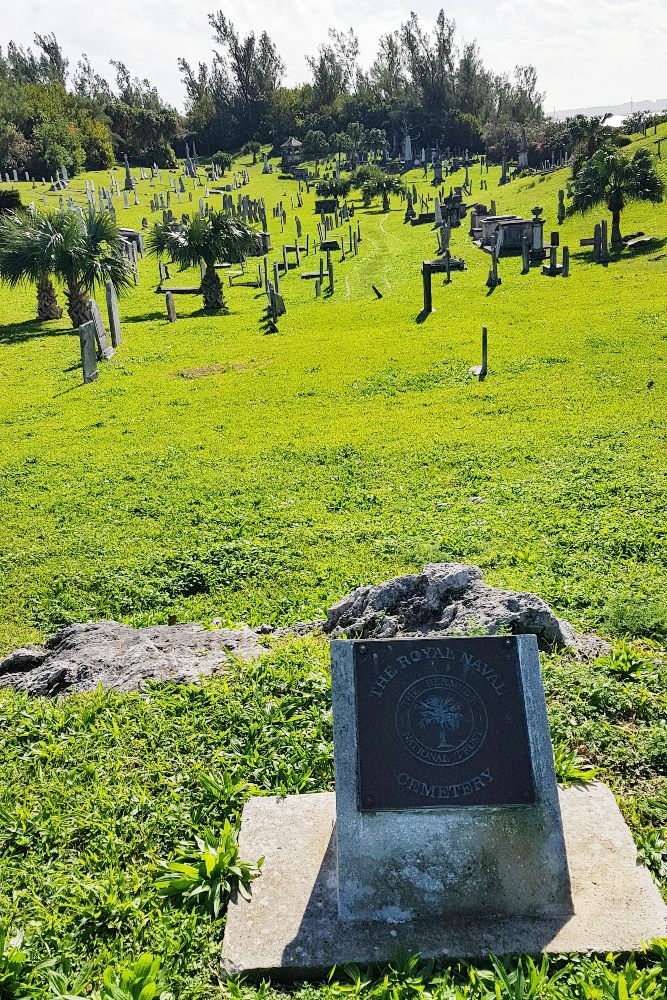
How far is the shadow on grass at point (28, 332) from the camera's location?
26.7m

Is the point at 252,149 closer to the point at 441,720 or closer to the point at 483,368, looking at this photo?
the point at 483,368

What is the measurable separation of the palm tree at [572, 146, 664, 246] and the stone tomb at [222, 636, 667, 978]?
32995 mm

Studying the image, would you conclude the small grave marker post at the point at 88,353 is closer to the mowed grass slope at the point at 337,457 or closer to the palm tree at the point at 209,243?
the mowed grass slope at the point at 337,457

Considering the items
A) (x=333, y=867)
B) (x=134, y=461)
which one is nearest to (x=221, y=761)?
(x=333, y=867)

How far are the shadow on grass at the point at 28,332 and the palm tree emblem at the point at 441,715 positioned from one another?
25.7 m

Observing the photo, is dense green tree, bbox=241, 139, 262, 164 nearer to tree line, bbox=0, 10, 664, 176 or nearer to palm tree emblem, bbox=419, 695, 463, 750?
tree line, bbox=0, 10, 664, 176

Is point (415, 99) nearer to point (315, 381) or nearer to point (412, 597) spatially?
point (315, 381)

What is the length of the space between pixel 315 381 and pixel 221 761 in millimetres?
15330

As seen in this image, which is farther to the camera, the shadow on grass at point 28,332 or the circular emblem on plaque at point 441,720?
the shadow on grass at point 28,332

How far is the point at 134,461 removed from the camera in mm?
14477

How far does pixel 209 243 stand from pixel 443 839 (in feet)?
96.0

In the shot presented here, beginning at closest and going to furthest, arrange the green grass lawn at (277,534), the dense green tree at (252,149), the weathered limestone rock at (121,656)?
the green grass lawn at (277,534) → the weathered limestone rock at (121,656) → the dense green tree at (252,149)

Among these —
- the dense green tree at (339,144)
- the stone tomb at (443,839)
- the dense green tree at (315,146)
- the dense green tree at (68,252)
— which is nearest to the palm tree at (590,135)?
the dense green tree at (68,252)

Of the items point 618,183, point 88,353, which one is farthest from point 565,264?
point 88,353
